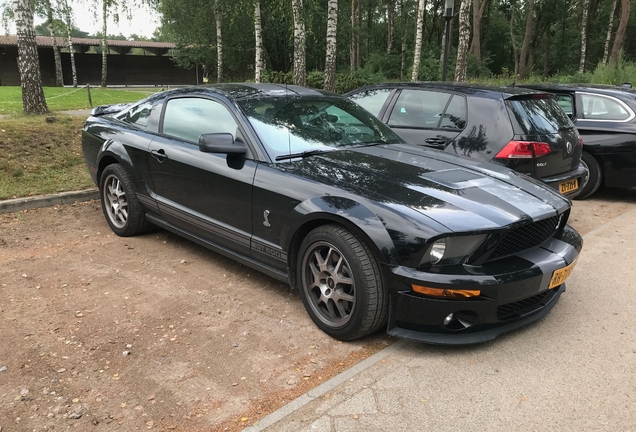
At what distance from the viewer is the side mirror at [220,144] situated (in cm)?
376

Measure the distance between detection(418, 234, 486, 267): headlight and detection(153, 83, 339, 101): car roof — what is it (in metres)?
2.19

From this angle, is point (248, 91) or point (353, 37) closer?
point (248, 91)

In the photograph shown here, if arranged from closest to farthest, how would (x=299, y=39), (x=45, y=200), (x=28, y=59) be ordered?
(x=45, y=200) < (x=28, y=59) < (x=299, y=39)

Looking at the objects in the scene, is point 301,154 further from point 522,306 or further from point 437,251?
point 522,306

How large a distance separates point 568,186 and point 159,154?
4319 millimetres

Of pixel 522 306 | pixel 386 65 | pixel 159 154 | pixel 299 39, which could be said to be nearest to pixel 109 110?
pixel 159 154

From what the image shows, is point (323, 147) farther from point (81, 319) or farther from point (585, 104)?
point (585, 104)

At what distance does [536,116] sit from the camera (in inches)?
215

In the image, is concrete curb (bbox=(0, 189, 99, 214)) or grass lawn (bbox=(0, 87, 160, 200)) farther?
grass lawn (bbox=(0, 87, 160, 200))

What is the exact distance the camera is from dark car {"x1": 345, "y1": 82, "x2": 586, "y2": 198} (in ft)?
17.0

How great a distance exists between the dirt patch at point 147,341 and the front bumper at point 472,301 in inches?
15.8

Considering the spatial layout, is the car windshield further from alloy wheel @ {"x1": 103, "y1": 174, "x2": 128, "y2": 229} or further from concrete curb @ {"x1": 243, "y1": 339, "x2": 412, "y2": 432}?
alloy wheel @ {"x1": 103, "y1": 174, "x2": 128, "y2": 229}

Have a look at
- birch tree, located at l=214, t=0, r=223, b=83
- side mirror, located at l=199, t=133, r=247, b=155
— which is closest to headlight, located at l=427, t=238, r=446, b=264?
side mirror, located at l=199, t=133, r=247, b=155

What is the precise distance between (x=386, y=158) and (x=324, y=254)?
1.00 metres
